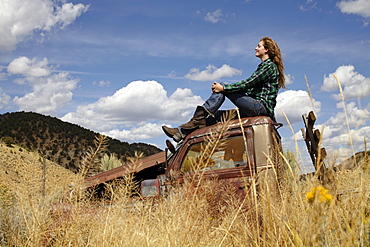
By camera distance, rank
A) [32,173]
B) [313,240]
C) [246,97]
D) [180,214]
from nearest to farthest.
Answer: [313,240] < [180,214] < [32,173] < [246,97]

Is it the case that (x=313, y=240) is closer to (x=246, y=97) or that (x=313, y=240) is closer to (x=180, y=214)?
(x=180, y=214)

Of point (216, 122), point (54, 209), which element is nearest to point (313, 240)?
point (54, 209)

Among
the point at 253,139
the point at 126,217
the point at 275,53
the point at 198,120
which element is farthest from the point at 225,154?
the point at 275,53

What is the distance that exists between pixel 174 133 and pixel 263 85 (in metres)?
1.28

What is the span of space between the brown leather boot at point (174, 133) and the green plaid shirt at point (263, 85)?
76 centimetres

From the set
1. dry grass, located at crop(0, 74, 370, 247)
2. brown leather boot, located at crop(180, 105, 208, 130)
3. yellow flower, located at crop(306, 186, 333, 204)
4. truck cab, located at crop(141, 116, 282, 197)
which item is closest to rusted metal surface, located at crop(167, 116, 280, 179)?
truck cab, located at crop(141, 116, 282, 197)

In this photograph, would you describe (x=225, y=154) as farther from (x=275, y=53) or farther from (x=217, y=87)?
(x=275, y=53)

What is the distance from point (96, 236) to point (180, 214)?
2.12 ft

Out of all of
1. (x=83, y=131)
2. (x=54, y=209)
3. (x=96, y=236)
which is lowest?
(x=96, y=236)

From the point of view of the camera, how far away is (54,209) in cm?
310

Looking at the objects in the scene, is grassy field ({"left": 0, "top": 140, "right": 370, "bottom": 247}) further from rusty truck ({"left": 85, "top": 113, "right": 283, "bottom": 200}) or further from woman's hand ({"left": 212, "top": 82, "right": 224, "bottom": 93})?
woman's hand ({"left": 212, "top": 82, "right": 224, "bottom": 93})

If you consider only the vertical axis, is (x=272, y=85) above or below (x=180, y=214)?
above

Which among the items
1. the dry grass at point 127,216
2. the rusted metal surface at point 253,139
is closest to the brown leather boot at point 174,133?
the rusted metal surface at point 253,139

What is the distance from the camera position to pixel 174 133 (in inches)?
173
